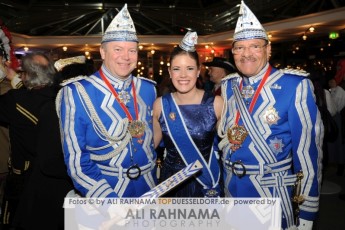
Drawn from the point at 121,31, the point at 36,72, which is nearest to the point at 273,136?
the point at 121,31

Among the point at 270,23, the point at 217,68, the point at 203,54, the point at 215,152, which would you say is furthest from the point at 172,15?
the point at 215,152

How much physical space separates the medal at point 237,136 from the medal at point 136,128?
547 mm

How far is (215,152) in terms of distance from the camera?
2.38 meters

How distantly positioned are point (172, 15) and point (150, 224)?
12634mm

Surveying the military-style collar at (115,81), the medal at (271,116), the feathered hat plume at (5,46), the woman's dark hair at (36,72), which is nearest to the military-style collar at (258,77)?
the medal at (271,116)

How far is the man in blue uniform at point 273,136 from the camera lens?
196 cm

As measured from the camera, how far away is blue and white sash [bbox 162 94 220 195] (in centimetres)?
227

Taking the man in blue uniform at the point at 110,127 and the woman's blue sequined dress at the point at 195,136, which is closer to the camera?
the man in blue uniform at the point at 110,127

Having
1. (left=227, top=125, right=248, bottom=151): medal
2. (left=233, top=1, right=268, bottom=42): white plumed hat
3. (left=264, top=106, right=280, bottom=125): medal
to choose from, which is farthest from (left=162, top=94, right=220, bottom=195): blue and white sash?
(left=233, top=1, right=268, bottom=42): white plumed hat

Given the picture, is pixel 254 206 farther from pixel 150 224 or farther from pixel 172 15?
pixel 172 15

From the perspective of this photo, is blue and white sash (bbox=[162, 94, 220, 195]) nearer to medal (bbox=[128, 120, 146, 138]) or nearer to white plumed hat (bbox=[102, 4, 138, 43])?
medal (bbox=[128, 120, 146, 138])

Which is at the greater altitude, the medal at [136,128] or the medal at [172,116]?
the medal at [172,116]

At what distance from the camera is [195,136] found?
229 centimetres

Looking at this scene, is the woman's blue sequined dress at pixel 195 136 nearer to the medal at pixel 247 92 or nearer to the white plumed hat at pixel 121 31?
the medal at pixel 247 92
